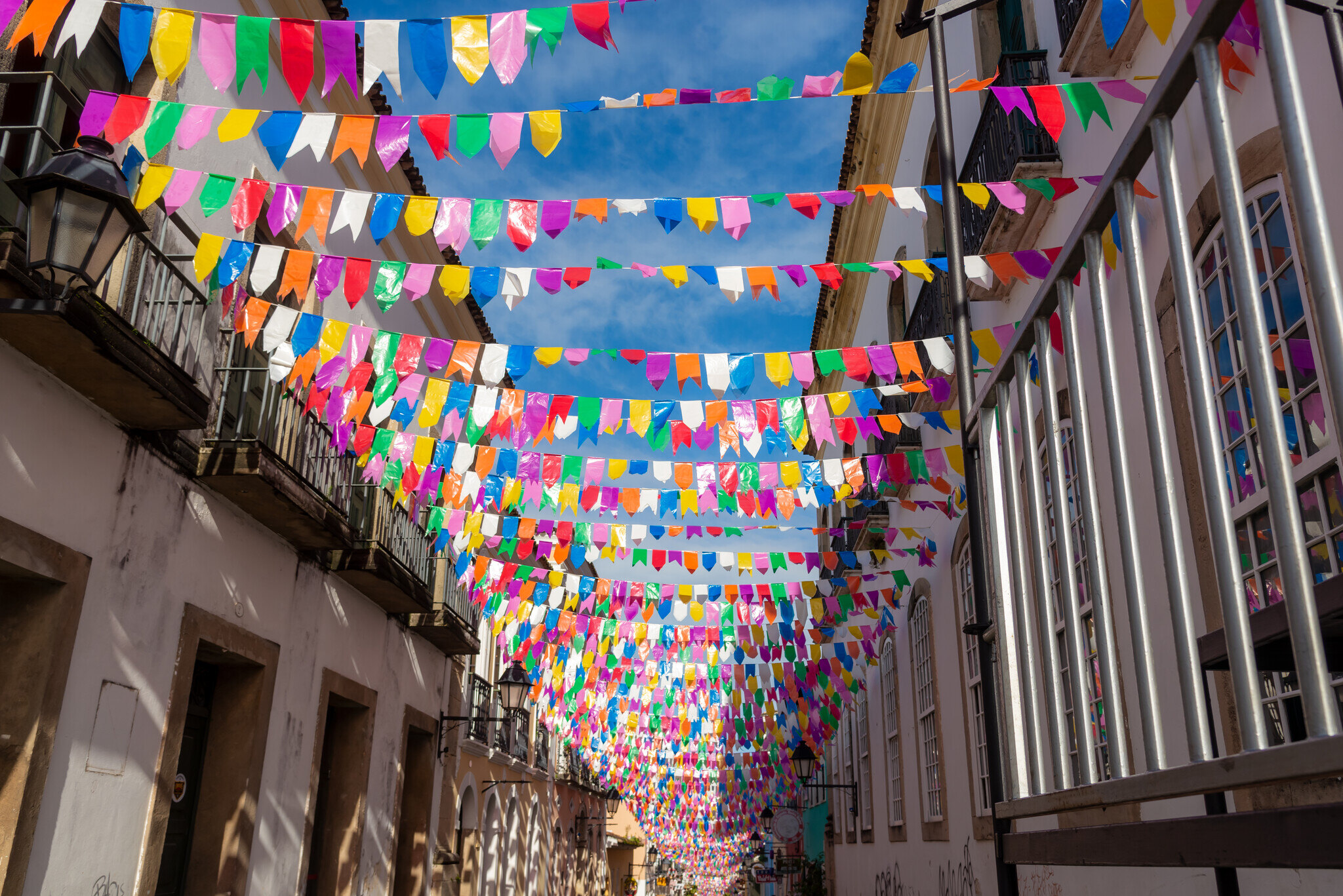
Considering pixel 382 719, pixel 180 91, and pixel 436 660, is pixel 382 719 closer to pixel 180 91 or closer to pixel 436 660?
pixel 436 660

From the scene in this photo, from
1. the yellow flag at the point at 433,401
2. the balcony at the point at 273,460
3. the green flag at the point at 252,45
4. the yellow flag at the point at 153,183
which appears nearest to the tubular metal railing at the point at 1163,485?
the green flag at the point at 252,45

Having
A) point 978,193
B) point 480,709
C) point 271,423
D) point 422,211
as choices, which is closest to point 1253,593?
point 978,193

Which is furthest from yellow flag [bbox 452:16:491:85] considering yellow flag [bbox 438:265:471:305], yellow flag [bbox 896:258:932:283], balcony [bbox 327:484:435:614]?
balcony [bbox 327:484:435:614]

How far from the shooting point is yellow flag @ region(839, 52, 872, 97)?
15.8 feet

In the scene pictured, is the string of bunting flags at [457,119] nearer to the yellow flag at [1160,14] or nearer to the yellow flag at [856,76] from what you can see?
the yellow flag at [856,76]

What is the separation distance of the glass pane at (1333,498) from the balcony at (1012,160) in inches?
111

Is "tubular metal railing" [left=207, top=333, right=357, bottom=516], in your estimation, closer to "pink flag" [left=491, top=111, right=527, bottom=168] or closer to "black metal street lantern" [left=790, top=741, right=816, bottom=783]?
"pink flag" [left=491, top=111, right=527, bottom=168]

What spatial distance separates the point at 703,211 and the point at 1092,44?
2.59 m

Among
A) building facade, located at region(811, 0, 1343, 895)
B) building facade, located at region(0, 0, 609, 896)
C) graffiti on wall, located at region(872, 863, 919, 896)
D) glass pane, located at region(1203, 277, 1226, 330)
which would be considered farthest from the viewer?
graffiti on wall, located at region(872, 863, 919, 896)

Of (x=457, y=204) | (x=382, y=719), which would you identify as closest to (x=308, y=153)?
(x=457, y=204)

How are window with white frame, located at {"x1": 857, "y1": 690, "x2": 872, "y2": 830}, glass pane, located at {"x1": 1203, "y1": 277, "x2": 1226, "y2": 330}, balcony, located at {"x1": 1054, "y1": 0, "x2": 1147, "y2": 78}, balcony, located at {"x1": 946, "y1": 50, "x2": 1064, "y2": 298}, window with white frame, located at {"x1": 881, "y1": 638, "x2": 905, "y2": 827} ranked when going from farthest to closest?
window with white frame, located at {"x1": 857, "y1": 690, "x2": 872, "y2": 830}, window with white frame, located at {"x1": 881, "y1": 638, "x2": 905, "y2": 827}, balcony, located at {"x1": 946, "y1": 50, "x2": 1064, "y2": 298}, balcony, located at {"x1": 1054, "y1": 0, "x2": 1147, "y2": 78}, glass pane, located at {"x1": 1203, "y1": 277, "x2": 1226, "y2": 330}

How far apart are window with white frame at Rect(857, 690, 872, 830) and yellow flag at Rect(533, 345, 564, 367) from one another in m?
10.3

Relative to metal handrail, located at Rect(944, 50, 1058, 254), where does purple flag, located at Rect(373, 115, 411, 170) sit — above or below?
below

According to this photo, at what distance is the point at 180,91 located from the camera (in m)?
7.14
